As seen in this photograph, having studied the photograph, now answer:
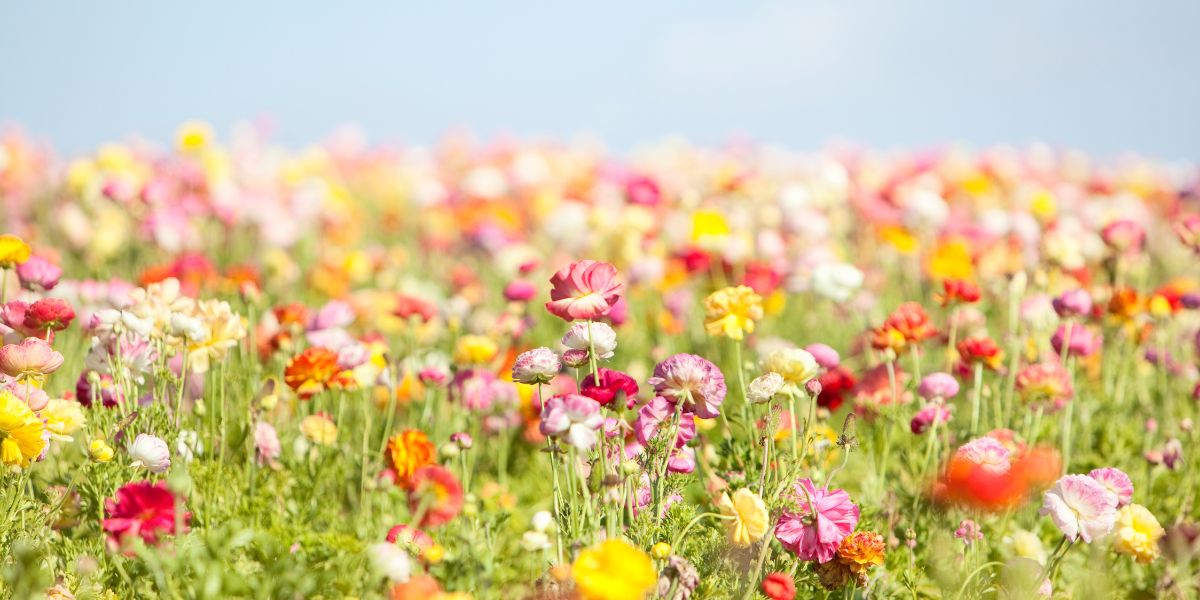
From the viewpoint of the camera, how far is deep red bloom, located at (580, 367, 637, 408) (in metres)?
1.88

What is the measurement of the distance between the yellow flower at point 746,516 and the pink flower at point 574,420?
0.97ft

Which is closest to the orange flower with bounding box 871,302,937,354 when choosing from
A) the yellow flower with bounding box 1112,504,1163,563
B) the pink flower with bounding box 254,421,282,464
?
the yellow flower with bounding box 1112,504,1163,563

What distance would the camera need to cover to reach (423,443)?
232cm

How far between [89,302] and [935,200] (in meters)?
3.55

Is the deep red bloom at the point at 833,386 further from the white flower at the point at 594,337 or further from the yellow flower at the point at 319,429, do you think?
the yellow flower at the point at 319,429

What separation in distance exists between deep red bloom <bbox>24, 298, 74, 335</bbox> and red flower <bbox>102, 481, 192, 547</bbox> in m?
0.66

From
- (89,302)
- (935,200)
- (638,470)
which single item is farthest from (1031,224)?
(89,302)

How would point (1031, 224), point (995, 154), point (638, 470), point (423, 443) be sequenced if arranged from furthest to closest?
point (995, 154) < point (1031, 224) < point (423, 443) < point (638, 470)

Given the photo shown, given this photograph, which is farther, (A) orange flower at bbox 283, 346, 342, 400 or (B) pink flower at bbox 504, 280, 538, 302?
(B) pink flower at bbox 504, 280, 538, 302

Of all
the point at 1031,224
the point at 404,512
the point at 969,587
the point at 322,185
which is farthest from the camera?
the point at 322,185

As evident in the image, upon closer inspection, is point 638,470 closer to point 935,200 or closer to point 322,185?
point 935,200

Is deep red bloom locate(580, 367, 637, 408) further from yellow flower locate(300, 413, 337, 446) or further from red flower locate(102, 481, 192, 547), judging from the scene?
yellow flower locate(300, 413, 337, 446)

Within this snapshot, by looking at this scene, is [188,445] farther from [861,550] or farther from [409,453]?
[861,550]

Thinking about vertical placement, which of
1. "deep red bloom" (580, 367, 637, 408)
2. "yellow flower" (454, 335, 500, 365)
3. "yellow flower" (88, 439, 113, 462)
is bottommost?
"yellow flower" (454, 335, 500, 365)
